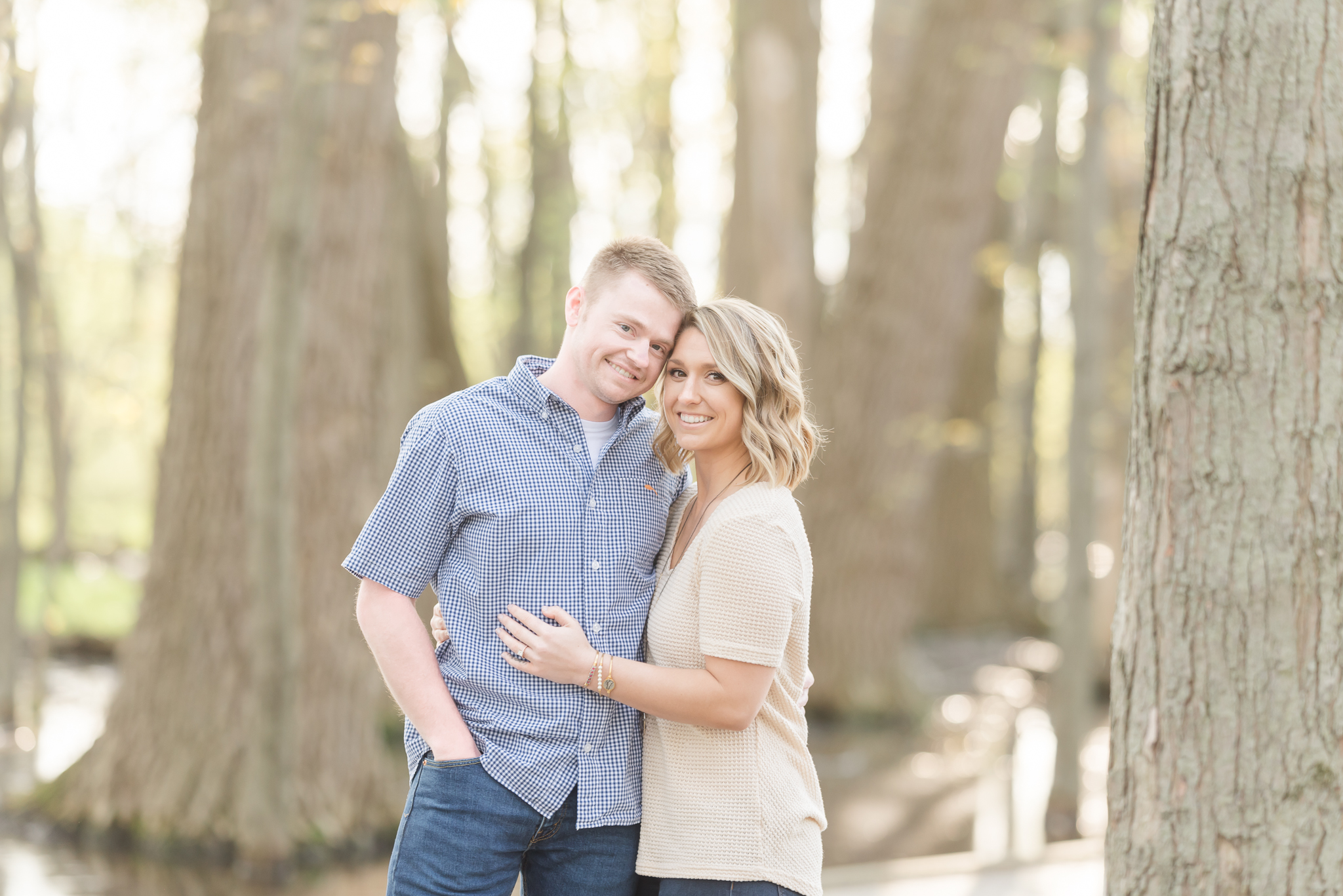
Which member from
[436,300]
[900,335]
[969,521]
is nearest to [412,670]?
[900,335]

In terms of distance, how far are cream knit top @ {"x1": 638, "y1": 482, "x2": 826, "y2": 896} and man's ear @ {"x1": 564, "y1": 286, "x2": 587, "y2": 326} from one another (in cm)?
51

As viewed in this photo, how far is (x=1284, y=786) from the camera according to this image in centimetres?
228

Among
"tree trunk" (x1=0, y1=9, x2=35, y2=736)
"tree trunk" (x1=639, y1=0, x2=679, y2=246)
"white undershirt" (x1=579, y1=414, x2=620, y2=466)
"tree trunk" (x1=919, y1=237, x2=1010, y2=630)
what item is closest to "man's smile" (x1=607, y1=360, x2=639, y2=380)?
"white undershirt" (x1=579, y1=414, x2=620, y2=466)

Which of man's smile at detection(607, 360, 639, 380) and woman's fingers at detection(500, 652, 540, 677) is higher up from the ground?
man's smile at detection(607, 360, 639, 380)

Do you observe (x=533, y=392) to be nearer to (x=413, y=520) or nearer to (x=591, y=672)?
(x=413, y=520)

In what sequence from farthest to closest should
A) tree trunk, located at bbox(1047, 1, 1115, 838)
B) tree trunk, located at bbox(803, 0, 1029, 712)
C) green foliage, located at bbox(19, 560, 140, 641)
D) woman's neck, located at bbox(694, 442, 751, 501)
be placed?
green foliage, located at bbox(19, 560, 140, 641) → tree trunk, located at bbox(803, 0, 1029, 712) → tree trunk, located at bbox(1047, 1, 1115, 838) → woman's neck, located at bbox(694, 442, 751, 501)

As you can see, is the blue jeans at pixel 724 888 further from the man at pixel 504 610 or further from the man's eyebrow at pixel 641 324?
the man's eyebrow at pixel 641 324

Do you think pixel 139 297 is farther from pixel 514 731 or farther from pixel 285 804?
pixel 514 731

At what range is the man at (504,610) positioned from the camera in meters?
2.32

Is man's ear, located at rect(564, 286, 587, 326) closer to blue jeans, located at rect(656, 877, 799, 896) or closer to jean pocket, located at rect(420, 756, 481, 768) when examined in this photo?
jean pocket, located at rect(420, 756, 481, 768)

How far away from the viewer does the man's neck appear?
8.37 feet

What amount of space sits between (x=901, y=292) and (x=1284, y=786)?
26.1 feet

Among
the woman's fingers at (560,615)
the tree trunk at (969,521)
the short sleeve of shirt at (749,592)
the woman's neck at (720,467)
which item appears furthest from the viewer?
the tree trunk at (969,521)

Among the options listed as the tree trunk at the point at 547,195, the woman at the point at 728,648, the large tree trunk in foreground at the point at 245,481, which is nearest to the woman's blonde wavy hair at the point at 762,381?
the woman at the point at 728,648
